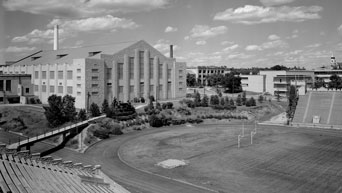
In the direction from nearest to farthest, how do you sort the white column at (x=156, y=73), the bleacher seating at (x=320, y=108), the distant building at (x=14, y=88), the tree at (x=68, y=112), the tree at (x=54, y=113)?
the tree at (x=54, y=113)
the tree at (x=68, y=112)
the bleacher seating at (x=320, y=108)
the distant building at (x=14, y=88)
the white column at (x=156, y=73)

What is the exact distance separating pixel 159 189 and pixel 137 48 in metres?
67.7

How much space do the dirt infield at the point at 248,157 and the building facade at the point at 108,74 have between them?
28661 mm

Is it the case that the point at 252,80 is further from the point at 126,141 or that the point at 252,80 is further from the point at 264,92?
the point at 126,141

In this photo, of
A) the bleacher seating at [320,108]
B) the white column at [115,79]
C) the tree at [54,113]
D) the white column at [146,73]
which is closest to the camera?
the tree at [54,113]

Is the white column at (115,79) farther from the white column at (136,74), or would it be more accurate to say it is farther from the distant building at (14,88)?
the distant building at (14,88)

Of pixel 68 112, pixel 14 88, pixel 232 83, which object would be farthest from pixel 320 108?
pixel 14 88

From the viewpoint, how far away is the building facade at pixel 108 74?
83562mm

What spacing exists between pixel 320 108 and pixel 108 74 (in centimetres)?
5859

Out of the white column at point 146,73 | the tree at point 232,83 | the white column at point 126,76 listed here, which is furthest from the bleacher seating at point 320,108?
the white column at point 126,76

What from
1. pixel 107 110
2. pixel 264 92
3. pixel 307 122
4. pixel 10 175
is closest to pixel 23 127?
pixel 107 110

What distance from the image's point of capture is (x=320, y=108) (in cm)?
8500

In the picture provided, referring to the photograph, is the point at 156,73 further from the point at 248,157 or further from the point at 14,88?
the point at 248,157

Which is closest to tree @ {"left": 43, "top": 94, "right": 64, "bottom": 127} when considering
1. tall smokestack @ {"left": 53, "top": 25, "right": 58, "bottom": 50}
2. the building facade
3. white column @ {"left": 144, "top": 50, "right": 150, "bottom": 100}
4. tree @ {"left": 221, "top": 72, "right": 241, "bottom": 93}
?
the building facade

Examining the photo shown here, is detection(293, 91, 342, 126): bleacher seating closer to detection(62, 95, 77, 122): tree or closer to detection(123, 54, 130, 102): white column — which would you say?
detection(123, 54, 130, 102): white column
